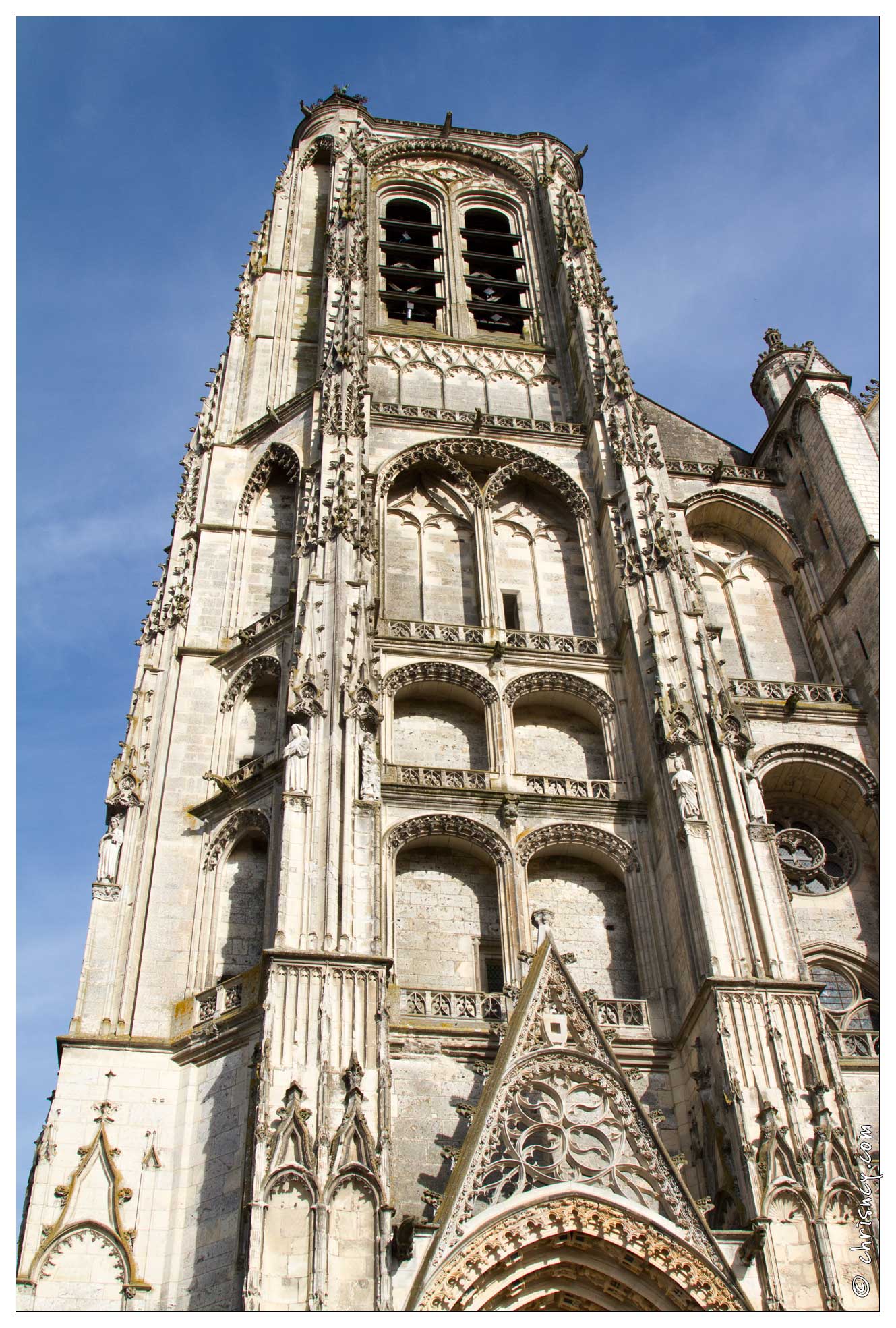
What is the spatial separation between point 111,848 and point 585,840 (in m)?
6.53

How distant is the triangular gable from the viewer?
1391cm

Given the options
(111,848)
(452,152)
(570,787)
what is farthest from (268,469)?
(452,152)

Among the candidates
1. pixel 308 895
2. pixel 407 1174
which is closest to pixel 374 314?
pixel 308 895

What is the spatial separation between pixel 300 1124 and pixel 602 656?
33.7 ft

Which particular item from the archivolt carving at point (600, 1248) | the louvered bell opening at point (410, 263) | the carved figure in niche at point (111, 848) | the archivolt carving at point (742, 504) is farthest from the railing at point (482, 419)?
the archivolt carving at point (600, 1248)

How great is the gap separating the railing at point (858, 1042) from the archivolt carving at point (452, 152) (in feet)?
80.9

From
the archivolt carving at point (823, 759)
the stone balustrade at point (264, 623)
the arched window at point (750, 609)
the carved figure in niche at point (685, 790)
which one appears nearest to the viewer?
the carved figure in niche at point (685, 790)

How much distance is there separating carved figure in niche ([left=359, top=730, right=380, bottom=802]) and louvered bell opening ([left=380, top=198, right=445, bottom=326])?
15.1m

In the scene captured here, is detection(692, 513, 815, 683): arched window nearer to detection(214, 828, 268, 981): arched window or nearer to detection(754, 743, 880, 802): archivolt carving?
detection(754, 743, 880, 802): archivolt carving

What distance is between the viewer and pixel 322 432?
23.3 meters

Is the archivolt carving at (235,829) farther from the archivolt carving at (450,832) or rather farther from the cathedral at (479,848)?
the archivolt carving at (450,832)

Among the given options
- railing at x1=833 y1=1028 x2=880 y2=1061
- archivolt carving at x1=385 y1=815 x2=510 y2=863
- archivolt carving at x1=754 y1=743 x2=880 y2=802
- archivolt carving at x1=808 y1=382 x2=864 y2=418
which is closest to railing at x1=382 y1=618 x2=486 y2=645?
archivolt carving at x1=385 y1=815 x2=510 y2=863

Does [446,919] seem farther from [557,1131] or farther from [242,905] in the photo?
[557,1131]

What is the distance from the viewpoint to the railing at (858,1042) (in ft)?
58.7
